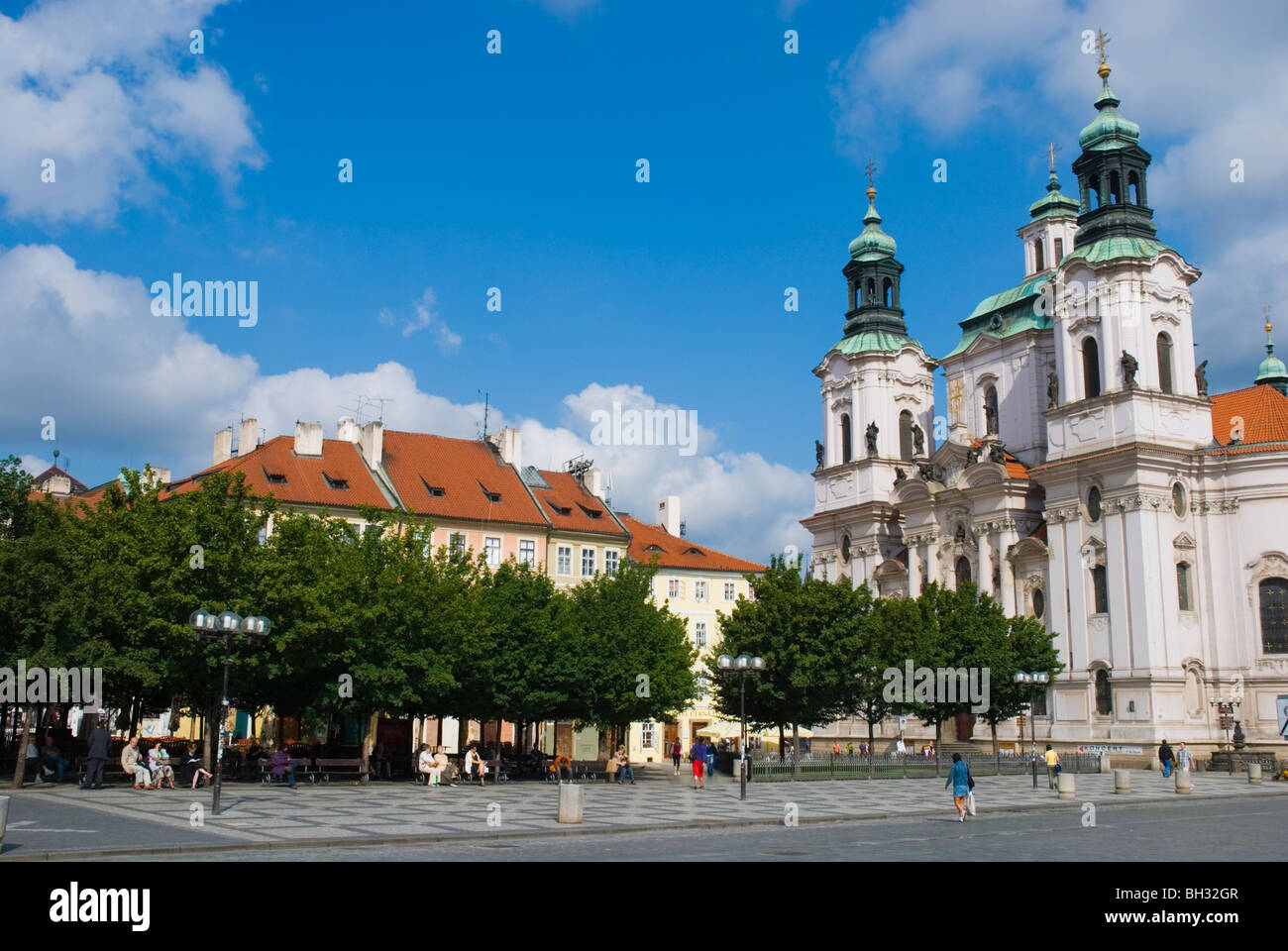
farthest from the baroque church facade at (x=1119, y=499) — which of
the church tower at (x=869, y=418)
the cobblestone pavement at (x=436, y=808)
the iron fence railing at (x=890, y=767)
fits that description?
the cobblestone pavement at (x=436, y=808)

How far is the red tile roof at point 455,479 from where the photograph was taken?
62.4m

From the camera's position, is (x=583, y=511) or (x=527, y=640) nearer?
(x=527, y=640)

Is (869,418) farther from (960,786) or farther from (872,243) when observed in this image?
(960,786)

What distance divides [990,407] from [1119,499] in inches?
662

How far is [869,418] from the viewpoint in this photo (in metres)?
75.4

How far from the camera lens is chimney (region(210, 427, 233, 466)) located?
2606 inches

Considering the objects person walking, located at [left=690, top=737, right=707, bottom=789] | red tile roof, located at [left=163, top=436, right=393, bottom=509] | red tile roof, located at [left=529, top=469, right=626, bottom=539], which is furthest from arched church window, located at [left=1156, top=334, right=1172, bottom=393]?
red tile roof, located at [left=163, top=436, right=393, bottom=509]

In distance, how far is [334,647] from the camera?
36.3m

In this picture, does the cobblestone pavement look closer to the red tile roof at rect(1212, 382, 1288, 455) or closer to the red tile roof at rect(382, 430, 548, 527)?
the red tile roof at rect(1212, 382, 1288, 455)

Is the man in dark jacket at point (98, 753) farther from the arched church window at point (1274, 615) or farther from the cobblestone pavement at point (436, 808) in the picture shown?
the arched church window at point (1274, 615)

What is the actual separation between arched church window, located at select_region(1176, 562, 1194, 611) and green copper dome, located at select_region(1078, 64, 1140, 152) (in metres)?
21.3
